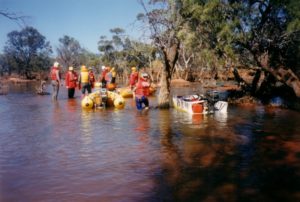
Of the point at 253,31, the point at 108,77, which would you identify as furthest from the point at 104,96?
the point at 253,31

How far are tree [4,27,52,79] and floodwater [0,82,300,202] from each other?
7522cm

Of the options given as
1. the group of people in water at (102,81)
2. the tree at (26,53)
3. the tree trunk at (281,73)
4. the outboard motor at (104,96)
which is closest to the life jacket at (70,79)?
the group of people in water at (102,81)

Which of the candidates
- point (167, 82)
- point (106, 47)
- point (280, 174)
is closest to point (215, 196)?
point (280, 174)

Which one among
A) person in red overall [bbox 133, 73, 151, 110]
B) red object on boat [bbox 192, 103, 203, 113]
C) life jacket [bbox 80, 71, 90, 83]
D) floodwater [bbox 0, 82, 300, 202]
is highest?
life jacket [bbox 80, 71, 90, 83]

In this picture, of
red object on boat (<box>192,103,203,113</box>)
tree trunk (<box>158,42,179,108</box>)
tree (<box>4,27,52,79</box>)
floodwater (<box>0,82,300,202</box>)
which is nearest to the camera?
floodwater (<box>0,82,300,202</box>)

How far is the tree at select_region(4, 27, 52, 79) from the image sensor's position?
288 feet

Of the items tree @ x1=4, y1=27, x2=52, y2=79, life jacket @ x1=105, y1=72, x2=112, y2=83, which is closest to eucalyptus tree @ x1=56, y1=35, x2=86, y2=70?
tree @ x1=4, y1=27, x2=52, y2=79

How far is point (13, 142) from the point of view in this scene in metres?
11.5

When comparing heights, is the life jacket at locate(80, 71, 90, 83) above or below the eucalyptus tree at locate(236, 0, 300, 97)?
below

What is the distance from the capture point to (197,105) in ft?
55.2

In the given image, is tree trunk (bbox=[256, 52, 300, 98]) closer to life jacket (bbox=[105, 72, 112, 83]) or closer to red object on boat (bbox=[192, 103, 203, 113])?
red object on boat (bbox=[192, 103, 203, 113])

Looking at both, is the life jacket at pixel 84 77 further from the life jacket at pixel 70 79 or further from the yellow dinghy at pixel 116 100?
the yellow dinghy at pixel 116 100

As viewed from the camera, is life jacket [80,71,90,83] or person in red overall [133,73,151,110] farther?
life jacket [80,71,90,83]

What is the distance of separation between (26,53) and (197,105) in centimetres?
7853
